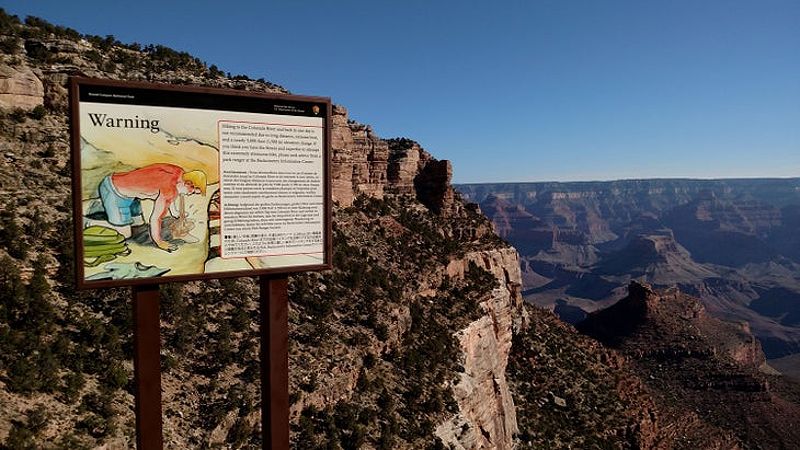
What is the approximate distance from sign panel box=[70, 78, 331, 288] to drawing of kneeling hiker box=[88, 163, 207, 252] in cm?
1

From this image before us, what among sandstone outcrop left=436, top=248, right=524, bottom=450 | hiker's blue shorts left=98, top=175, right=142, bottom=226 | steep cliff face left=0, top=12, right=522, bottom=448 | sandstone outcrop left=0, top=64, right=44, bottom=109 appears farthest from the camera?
sandstone outcrop left=436, top=248, right=524, bottom=450

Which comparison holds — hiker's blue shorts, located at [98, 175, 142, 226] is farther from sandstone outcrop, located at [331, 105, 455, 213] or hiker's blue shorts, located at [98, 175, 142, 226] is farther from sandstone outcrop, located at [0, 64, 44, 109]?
sandstone outcrop, located at [331, 105, 455, 213]

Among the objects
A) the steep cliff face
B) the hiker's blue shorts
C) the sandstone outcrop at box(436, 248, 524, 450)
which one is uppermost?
the hiker's blue shorts

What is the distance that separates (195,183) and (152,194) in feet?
1.85

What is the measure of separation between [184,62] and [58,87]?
9.33 meters

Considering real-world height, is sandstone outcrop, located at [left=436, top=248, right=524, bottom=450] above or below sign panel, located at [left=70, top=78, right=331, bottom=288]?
below

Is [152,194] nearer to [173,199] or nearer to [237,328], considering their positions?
[173,199]

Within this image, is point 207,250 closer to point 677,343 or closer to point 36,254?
point 36,254

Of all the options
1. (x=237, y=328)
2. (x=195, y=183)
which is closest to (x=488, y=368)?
(x=237, y=328)

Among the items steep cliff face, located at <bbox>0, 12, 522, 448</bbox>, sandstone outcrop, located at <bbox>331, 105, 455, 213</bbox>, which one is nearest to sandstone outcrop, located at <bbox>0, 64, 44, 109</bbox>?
steep cliff face, located at <bbox>0, 12, 522, 448</bbox>

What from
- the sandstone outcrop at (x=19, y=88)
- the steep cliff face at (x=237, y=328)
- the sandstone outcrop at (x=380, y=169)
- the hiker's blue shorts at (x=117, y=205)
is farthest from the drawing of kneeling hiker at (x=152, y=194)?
the sandstone outcrop at (x=380, y=169)

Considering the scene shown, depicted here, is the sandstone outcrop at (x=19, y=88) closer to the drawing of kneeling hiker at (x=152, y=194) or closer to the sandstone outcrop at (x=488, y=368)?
the drawing of kneeling hiker at (x=152, y=194)

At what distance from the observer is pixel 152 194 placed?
674cm

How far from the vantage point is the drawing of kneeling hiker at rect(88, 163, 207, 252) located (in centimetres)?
648
